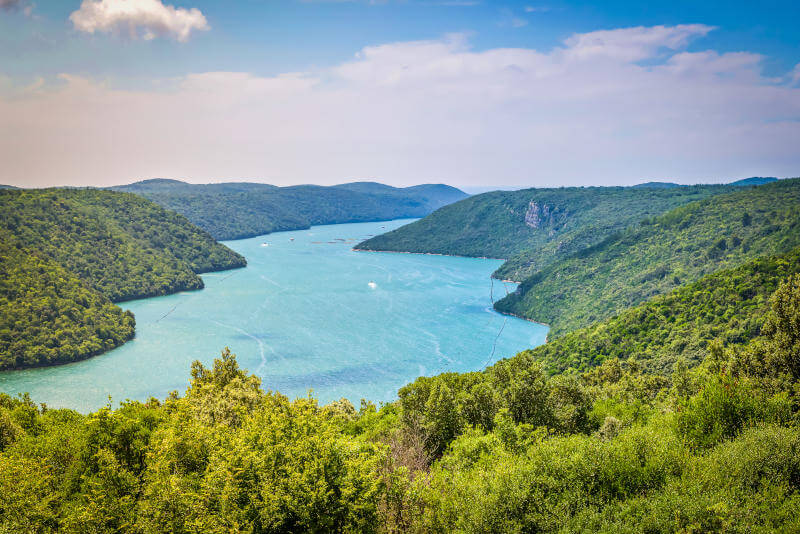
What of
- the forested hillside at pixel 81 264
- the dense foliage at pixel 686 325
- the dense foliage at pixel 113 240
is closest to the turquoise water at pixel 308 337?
the forested hillside at pixel 81 264

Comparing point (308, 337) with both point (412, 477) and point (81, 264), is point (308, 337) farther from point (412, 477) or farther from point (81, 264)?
point (412, 477)

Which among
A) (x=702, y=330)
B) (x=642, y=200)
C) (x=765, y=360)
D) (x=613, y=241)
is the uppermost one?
(x=642, y=200)

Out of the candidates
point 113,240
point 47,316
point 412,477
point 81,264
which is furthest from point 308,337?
point 113,240

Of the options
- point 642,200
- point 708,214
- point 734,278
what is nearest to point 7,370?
point 734,278

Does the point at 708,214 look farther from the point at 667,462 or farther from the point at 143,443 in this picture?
the point at 143,443

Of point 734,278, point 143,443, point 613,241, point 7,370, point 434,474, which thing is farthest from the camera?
point 613,241

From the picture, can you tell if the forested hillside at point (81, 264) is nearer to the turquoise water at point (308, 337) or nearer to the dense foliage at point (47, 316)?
the dense foliage at point (47, 316)
